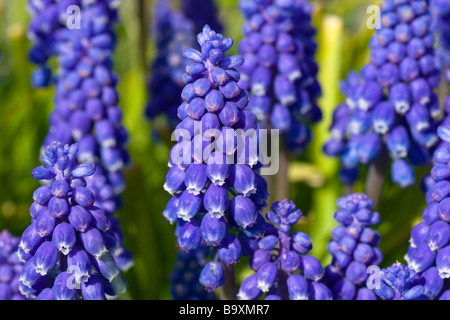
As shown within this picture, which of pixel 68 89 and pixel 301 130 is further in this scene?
pixel 301 130

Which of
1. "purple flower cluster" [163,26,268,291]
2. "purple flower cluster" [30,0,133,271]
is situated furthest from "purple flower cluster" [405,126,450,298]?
"purple flower cluster" [30,0,133,271]

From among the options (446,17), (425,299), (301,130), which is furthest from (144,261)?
(446,17)

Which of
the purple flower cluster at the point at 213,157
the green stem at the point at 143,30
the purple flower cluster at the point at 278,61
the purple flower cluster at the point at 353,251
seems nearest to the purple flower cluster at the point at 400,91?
the purple flower cluster at the point at 278,61

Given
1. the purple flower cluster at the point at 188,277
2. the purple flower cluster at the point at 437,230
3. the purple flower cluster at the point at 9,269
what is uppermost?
the purple flower cluster at the point at 437,230

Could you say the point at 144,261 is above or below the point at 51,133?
below

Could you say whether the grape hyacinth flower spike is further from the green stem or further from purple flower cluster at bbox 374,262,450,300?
the green stem

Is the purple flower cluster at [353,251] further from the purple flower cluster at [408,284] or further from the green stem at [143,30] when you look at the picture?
the green stem at [143,30]
